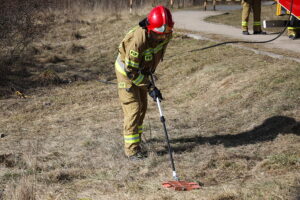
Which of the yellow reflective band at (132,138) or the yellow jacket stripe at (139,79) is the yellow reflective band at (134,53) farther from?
the yellow reflective band at (132,138)

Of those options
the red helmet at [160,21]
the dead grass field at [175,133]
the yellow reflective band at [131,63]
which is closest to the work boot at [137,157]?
the dead grass field at [175,133]

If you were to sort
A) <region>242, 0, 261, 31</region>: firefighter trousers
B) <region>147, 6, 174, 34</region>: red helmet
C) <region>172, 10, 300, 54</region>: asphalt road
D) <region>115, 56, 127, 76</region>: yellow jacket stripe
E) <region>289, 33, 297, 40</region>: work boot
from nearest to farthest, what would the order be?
<region>147, 6, 174, 34</region>: red helmet → <region>115, 56, 127, 76</region>: yellow jacket stripe → <region>172, 10, 300, 54</region>: asphalt road → <region>289, 33, 297, 40</region>: work boot → <region>242, 0, 261, 31</region>: firefighter trousers

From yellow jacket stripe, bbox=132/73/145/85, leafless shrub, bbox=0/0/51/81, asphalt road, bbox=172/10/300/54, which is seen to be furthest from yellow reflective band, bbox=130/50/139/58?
leafless shrub, bbox=0/0/51/81

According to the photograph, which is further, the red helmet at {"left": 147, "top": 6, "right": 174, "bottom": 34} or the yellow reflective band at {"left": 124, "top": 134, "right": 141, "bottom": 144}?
the yellow reflective band at {"left": 124, "top": 134, "right": 141, "bottom": 144}

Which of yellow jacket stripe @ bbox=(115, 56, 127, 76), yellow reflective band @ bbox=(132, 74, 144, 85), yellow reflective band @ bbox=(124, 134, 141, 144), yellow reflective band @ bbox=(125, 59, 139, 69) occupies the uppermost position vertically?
yellow reflective band @ bbox=(125, 59, 139, 69)

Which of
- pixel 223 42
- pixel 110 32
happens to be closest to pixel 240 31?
pixel 223 42

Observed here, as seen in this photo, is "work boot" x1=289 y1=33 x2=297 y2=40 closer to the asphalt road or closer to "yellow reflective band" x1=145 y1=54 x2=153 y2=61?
the asphalt road

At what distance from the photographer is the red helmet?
5.01 meters

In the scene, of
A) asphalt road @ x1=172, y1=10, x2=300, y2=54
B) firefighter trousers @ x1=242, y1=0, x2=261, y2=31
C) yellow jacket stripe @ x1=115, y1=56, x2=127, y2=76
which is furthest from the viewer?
firefighter trousers @ x1=242, y1=0, x2=261, y2=31

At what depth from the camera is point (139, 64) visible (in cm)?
534

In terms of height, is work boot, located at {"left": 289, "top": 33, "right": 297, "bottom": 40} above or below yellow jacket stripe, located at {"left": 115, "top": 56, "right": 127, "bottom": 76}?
below

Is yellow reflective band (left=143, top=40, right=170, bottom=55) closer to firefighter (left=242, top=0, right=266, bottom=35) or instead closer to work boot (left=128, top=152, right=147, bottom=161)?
work boot (left=128, top=152, right=147, bottom=161)

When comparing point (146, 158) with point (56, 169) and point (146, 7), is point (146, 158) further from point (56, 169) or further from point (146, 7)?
point (146, 7)

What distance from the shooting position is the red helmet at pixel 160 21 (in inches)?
197
